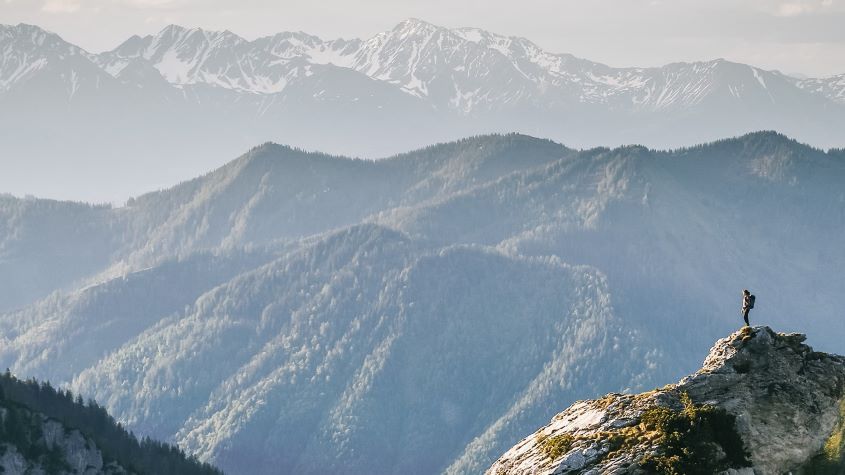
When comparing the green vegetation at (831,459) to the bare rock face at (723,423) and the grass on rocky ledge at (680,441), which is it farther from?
the grass on rocky ledge at (680,441)

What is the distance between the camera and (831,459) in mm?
54625

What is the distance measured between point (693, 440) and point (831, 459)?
6.58 meters

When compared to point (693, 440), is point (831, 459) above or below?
above

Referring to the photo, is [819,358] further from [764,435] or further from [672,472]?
[672,472]

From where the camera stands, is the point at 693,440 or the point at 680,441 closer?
the point at 680,441

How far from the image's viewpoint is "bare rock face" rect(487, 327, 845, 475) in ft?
169

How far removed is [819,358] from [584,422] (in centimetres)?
1013

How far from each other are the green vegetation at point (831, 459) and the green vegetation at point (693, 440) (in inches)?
148

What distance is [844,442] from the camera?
180 feet

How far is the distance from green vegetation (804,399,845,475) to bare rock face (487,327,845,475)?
4cm

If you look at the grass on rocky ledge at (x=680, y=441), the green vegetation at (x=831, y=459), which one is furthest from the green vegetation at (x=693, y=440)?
the green vegetation at (x=831, y=459)

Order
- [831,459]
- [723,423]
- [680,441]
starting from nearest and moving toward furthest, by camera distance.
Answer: [680,441], [723,423], [831,459]

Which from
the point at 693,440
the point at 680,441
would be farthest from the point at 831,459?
the point at 680,441

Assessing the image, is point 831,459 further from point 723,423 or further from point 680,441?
point 680,441
